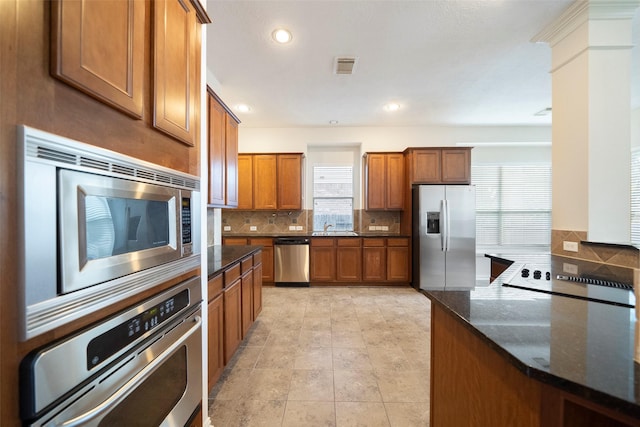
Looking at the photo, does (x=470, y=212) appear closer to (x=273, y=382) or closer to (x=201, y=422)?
(x=273, y=382)

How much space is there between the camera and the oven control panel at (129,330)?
2.11 feet

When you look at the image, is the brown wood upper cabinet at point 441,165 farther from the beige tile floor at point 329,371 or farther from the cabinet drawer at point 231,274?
the cabinet drawer at point 231,274

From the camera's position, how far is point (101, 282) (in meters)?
0.66

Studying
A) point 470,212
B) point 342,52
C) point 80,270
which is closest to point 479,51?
point 342,52

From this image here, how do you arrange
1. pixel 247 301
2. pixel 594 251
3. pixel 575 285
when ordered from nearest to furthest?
1. pixel 575 285
2. pixel 594 251
3. pixel 247 301

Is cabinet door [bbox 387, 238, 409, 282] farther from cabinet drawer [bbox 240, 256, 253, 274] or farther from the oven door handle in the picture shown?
the oven door handle

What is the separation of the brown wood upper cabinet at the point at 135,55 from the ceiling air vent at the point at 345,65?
1.69 meters

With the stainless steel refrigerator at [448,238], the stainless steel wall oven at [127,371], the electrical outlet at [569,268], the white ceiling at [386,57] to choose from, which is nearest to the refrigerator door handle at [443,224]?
the stainless steel refrigerator at [448,238]

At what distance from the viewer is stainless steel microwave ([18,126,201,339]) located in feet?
1.66

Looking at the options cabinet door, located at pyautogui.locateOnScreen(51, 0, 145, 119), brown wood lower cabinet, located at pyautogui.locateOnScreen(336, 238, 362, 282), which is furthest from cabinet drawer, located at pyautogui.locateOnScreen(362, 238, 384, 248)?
cabinet door, located at pyautogui.locateOnScreen(51, 0, 145, 119)

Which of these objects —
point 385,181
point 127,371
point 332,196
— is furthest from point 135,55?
point 332,196

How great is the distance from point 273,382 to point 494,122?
544cm

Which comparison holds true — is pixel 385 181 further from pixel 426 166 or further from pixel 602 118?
pixel 602 118

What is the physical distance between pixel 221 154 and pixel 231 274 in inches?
46.9
